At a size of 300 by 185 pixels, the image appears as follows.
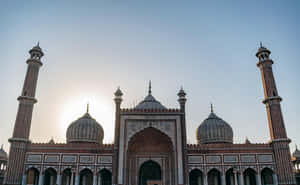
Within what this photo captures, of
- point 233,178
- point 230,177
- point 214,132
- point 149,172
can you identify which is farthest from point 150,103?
point 233,178

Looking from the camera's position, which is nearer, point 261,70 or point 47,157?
point 47,157

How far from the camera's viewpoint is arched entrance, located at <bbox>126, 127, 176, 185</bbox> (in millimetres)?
17625

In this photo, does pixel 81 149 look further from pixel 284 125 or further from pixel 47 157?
pixel 284 125

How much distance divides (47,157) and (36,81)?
603cm

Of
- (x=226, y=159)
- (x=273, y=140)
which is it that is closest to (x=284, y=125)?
(x=273, y=140)

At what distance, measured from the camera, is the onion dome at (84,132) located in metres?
20.5

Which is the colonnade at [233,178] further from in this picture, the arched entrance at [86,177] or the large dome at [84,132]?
the large dome at [84,132]

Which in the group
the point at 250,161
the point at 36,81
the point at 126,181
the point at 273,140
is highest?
the point at 36,81

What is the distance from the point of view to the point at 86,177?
1814 centimetres

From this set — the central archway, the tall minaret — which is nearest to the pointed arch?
the central archway

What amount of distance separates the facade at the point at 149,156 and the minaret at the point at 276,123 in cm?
6

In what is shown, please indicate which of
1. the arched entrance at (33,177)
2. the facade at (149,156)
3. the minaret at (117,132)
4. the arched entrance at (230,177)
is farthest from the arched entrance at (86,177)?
the arched entrance at (230,177)

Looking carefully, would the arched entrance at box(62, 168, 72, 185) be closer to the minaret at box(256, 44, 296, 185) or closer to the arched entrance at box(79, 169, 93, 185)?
the arched entrance at box(79, 169, 93, 185)

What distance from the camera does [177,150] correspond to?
56.2 feet
